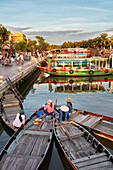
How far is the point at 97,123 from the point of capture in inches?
427

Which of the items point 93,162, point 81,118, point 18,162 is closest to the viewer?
point 18,162

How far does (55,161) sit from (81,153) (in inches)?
63.7

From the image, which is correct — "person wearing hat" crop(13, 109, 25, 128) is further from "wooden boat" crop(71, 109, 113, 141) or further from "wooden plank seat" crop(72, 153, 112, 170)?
"wooden plank seat" crop(72, 153, 112, 170)

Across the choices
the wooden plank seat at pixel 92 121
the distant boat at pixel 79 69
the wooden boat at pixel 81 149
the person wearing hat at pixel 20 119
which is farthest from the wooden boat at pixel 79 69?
the person wearing hat at pixel 20 119

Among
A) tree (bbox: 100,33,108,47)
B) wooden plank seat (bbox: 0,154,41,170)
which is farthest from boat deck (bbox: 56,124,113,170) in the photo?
tree (bbox: 100,33,108,47)

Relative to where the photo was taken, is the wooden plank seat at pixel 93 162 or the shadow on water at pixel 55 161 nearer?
the wooden plank seat at pixel 93 162

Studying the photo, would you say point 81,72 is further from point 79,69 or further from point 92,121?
point 92,121

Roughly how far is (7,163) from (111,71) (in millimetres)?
31991

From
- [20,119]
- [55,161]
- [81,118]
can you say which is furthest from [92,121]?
[20,119]

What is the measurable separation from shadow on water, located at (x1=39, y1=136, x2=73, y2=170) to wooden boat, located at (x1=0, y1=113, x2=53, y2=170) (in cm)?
92

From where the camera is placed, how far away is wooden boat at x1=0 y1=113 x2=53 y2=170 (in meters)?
6.71

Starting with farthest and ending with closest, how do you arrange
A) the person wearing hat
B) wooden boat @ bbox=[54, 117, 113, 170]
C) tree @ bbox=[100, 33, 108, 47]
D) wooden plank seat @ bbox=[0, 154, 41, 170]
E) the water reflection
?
tree @ bbox=[100, 33, 108, 47]
the water reflection
the person wearing hat
wooden boat @ bbox=[54, 117, 113, 170]
wooden plank seat @ bbox=[0, 154, 41, 170]

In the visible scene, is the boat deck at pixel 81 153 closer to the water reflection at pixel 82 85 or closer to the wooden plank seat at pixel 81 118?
the wooden plank seat at pixel 81 118

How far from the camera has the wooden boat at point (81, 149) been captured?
6.84 m
